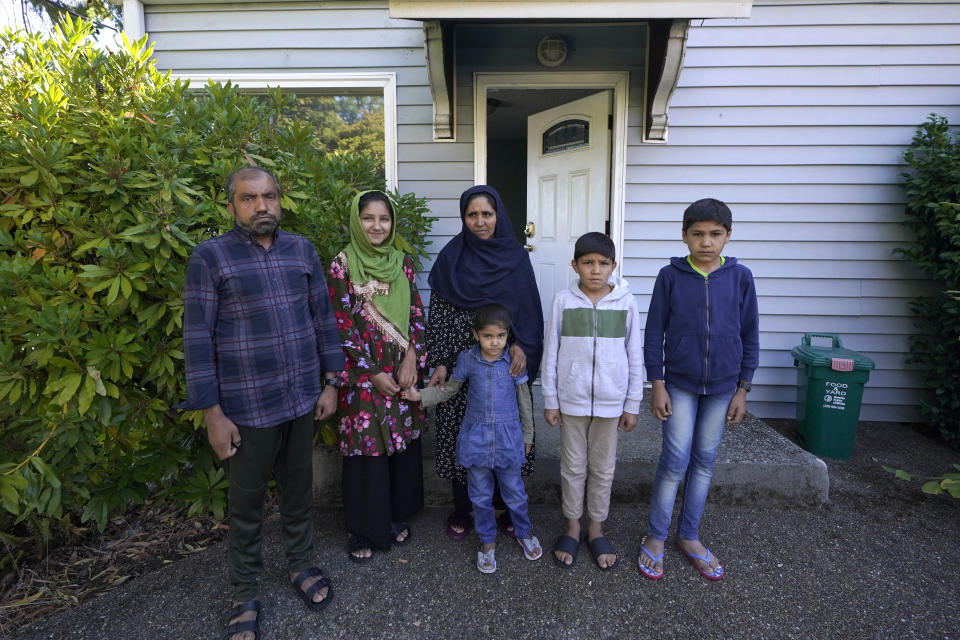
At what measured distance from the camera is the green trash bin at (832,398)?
362 centimetres

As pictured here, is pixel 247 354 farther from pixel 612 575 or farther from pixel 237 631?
pixel 612 575

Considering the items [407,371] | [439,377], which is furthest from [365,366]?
[439,377]

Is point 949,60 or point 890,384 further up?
point 949,60

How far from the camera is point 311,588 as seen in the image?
7.29 ft

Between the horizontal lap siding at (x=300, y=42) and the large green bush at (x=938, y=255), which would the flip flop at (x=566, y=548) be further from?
the large green bush at (x=938, y=255)

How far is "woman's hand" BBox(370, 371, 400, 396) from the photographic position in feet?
7.82

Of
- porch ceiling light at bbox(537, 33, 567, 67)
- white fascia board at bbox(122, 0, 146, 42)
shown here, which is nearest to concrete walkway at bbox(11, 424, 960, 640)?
porch ceiling light at bbox(537, 33, 567, 67)

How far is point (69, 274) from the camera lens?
6.73 ft

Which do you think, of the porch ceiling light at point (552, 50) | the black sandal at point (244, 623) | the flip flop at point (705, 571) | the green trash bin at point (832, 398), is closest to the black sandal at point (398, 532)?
the black sandal at point (244, 623)

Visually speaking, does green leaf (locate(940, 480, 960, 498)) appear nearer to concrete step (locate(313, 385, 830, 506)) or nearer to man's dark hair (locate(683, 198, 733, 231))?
concrete step (locate(313, 385, 830, 506))

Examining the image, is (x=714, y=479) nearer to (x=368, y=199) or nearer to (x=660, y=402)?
(x=660, y=402)

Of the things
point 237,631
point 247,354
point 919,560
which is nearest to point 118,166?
point 247,354

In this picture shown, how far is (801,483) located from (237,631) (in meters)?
2.99

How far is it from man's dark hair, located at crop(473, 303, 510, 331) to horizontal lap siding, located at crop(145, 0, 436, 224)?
229 cm
